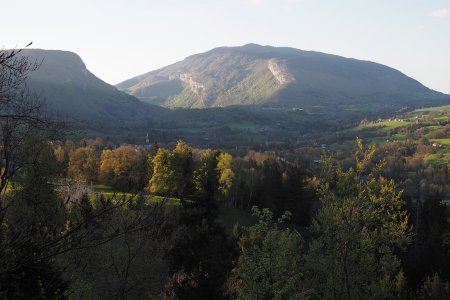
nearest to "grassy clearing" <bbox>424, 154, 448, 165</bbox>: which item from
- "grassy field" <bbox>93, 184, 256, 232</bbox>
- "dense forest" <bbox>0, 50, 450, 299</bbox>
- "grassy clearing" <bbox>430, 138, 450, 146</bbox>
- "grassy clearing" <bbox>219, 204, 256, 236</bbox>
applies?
"grassy clearing" <bbox>430, 138, 450, 146</bbox>

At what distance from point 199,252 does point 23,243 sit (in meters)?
26.8

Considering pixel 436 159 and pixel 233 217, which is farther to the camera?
pixel 436 159

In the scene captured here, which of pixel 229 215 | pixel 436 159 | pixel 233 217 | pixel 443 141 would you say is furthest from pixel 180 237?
pixel 443 141

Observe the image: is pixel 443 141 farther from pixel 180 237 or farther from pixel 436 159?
pixel 180 237

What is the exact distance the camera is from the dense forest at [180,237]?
787cm

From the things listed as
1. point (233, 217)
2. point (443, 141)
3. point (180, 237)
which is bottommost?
point (233, 217)

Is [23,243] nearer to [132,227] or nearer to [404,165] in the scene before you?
[132,227]

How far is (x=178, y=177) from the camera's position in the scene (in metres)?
67.2

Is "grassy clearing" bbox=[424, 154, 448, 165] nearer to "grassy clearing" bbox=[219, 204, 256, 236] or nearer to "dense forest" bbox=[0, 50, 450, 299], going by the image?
"dense forest" bbox=[0, 50, 450, 299]

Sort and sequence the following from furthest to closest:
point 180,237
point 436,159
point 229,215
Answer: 1. point 436,159
2. point 229,215
3. point 180,237

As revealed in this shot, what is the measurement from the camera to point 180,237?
3519 centimetres

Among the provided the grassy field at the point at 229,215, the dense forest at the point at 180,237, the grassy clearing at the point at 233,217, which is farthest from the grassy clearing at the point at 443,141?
the grassy field at the point at 229,215

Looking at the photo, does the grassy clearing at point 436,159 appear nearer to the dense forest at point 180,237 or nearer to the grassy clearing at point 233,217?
the dense forest at point 180,237

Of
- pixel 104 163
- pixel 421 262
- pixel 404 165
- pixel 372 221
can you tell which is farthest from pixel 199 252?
pixel 404 165
